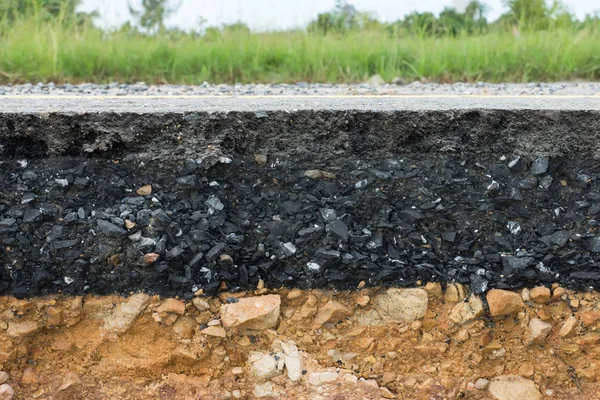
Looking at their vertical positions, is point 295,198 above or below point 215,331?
above

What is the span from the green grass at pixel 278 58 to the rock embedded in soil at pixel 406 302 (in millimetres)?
2753

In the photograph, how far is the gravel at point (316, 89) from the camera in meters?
3.76

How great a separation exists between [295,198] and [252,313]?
1.46ft

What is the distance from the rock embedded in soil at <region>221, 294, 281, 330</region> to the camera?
80.5 inches

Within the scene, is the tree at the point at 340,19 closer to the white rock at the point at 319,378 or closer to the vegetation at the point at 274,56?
the vegetation at the point at 274,56

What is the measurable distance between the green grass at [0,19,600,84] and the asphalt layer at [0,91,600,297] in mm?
2464

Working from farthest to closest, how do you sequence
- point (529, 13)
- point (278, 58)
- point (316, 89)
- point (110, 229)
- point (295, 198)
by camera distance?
1. point (529, 13)
2. point (278, 58)
3. point (316, 89)
4. point (295, 198)
5. point (110, 229)

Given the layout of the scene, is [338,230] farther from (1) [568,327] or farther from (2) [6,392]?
(2) [6,392]

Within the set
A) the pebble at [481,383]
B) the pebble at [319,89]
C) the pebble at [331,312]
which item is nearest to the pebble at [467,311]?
the pebble at [481,383]

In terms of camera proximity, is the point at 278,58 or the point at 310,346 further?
→ the point at 278,58

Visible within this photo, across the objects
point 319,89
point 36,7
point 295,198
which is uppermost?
point 36,7

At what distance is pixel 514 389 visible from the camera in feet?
6.86

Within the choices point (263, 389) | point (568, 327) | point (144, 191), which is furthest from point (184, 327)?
point (568, 327)

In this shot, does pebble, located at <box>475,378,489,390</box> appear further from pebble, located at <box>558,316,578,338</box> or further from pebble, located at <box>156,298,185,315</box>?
pebble, located at <box>156,298,185,315</box>
